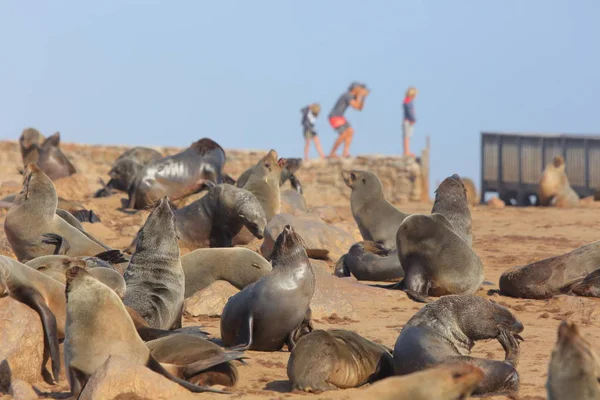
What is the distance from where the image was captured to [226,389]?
545 cm

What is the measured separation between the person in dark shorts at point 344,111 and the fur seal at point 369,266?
1138 cm

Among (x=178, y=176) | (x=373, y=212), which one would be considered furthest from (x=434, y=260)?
(x=178, y=176)

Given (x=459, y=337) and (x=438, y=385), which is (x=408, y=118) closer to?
(x=459, y=337)

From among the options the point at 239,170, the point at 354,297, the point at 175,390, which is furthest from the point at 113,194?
the point at 175,390

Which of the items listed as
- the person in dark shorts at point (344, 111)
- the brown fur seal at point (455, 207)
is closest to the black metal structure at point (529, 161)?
the person in dark shorts at point (344, 111)

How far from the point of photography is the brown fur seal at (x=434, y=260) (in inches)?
351

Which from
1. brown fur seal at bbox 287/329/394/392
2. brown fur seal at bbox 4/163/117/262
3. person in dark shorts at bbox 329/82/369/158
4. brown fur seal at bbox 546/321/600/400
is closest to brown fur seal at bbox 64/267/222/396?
brown fur seal at bbox 287/329/394/392

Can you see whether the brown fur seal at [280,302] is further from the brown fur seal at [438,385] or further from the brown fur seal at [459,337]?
the brown fur seal at [438,385]

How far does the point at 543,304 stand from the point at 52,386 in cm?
436

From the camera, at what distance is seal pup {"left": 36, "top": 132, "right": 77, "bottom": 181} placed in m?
16.5

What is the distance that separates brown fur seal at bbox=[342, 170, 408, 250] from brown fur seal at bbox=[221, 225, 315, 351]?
169 inches

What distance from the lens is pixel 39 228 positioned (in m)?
8.90

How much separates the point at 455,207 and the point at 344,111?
1139 centimetres

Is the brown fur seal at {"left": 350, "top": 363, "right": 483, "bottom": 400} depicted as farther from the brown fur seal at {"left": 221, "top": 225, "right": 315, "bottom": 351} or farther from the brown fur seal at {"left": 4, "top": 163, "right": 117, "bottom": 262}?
the brown fur seal at {"left": 4, "top": 163, "right": 117, "bottom": 262}
